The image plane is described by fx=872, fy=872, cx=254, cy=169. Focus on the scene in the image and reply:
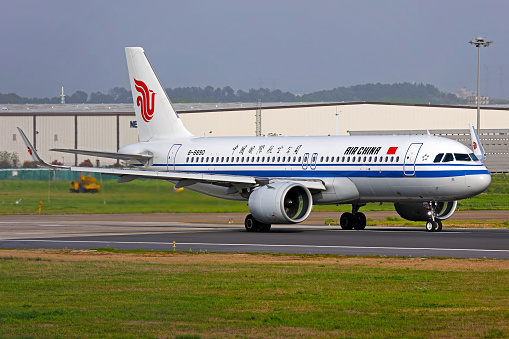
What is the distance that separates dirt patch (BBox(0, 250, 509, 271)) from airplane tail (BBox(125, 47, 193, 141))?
19.8 m

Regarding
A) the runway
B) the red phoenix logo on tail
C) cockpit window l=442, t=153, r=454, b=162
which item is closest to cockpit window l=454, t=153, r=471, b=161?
cockpit window l=442, t=153, r=454, b=162

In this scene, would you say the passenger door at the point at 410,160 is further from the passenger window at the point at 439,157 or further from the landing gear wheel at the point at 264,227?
the landing gear wheel at the point at 264,227

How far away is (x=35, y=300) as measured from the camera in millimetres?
15914

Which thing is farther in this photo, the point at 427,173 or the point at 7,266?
the point at 427,173

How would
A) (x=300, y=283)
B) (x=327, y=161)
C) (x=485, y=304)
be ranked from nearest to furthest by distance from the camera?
(x=485, y=304)
(x=300, y=283)
(x=327, y=161)

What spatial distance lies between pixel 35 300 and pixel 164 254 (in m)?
10.5

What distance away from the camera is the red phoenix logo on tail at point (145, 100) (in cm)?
4669

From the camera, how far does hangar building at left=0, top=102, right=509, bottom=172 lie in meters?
102

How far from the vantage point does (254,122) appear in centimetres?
10762

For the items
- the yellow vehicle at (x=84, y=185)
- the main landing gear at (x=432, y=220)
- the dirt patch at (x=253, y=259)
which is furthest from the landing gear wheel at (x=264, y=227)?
the yellow vehicle at (x=84, y=185)

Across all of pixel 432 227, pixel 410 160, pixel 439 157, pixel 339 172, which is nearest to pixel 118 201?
pixel 339 172

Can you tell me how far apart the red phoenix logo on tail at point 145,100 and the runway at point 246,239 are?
6069mm

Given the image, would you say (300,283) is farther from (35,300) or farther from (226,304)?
(35,300)

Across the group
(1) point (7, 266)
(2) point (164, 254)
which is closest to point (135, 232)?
(2) point (164, 254)
